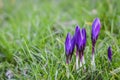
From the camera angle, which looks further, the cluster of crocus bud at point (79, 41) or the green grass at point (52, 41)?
the green grass at point (52, 41)

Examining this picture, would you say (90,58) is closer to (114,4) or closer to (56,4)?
(114,4)

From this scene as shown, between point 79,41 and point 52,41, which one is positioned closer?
point 79,41

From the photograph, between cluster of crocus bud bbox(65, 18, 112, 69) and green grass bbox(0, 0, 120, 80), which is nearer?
cluster of crocus bud bbox(65, 18, 112, 69)

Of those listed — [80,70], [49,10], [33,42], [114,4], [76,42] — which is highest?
[49,10]

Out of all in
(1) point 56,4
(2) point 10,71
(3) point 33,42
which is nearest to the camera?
(2) point 10,71

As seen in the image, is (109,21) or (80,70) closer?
(80,70)

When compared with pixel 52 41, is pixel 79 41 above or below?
below

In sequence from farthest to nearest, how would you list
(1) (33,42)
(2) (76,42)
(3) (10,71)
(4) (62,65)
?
(1) (33,42) → (3) (10,71) → (4) (62,65) → (2) (76,42)

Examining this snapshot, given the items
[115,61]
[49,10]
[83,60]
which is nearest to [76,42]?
[83,60]
